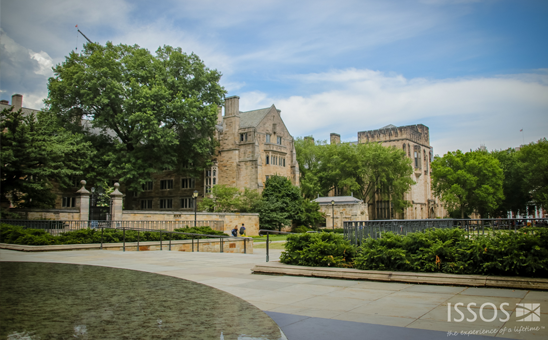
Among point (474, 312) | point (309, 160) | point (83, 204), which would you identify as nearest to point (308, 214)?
point (309, 160)

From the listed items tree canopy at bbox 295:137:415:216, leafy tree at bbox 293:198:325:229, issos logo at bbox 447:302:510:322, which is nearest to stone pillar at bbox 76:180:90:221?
leafy tree at bbox 293:198:325:229

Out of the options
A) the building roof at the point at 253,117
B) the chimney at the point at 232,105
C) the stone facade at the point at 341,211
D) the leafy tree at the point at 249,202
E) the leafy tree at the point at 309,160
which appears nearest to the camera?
the leafy tree at the point at 249,202

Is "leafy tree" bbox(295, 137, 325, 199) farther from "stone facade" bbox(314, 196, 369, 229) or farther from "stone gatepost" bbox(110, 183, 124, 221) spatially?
"stone gatepost" bbox(110, 183, 124, 221)

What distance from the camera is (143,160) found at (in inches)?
1640

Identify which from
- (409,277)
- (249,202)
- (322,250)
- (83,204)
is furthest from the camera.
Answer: (249,202)

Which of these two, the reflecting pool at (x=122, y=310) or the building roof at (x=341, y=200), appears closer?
the reflecting pool at (x=122, y=310)

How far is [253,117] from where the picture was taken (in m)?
53.3

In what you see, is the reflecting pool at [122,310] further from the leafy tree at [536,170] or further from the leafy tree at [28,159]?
the leafy tree at [536,170]

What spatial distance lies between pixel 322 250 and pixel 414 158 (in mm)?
77846

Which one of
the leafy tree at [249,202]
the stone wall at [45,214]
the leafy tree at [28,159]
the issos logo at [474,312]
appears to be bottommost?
the issos logo at [474,312]

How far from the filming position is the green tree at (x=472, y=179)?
58031 millimetres

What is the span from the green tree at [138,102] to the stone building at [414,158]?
1635 inches

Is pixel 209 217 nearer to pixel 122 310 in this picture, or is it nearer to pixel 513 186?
pixel 122 310

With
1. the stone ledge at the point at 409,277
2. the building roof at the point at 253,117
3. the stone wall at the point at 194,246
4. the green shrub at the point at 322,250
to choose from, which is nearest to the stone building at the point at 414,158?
the building roof at the point at 253,117
